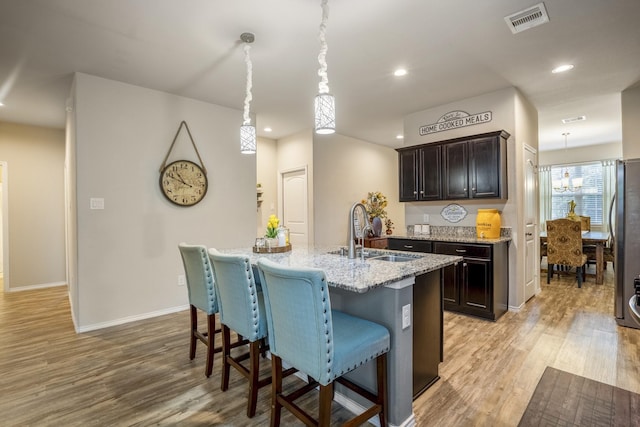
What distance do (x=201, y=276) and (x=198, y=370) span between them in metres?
0.74

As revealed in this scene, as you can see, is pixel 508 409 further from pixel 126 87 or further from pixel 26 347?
pixel 126 87

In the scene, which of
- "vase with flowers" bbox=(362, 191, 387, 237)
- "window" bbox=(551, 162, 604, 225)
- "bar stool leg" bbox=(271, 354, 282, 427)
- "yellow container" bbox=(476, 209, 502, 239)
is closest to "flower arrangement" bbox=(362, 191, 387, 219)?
"vase with flowers" bbox=(362, 191, 387, 237)

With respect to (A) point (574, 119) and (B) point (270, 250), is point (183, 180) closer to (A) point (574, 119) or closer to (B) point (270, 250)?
(B) point (270, 250)

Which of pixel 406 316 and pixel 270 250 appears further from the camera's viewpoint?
pixel 270 250

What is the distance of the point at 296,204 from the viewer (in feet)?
19.3

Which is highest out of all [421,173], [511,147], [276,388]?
[511,147]

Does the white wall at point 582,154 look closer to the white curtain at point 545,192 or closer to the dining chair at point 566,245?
the white curtain at point 545,192

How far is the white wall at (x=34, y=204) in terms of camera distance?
4957 millimetres

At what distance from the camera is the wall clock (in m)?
3.83

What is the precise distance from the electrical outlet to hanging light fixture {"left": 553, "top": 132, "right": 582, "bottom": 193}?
21.3 ft

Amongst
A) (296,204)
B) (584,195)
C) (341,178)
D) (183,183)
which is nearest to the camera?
(183,183)

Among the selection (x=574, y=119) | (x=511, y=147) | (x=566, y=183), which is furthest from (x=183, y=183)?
(x=566, y=183)

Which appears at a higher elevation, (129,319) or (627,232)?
(627,232)

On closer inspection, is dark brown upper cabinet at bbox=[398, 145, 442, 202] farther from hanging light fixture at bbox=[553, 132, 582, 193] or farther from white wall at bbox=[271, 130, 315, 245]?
hanging light fixture at bbox=[553, 132, 582, 193]
